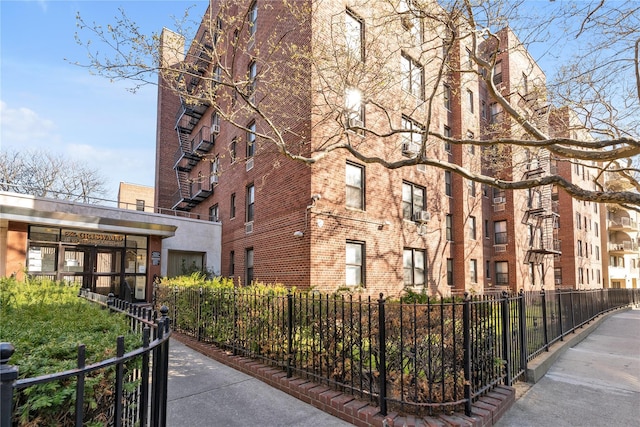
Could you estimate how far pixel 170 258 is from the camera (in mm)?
19203

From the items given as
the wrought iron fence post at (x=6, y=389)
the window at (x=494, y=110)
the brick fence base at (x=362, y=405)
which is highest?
the window at (x=494, y=110)

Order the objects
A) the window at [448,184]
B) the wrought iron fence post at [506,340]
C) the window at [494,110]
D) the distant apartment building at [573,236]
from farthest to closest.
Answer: the distant apartment building at [573,236], the window at [494,110], the window at [448,184], the wrought iron fence post at [506,340]

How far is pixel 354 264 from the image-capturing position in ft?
40.8

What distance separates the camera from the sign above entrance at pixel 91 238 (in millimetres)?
15109

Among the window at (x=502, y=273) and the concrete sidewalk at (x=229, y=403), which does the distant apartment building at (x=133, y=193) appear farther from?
the concrete sidewalk at (x=229, y=403)

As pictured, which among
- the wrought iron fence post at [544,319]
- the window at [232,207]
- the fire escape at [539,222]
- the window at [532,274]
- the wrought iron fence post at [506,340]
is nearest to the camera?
the wrought iron fence post at [506,340]

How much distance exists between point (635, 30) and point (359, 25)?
862 cm

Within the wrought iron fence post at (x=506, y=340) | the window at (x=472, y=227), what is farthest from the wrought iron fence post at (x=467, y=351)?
the window at (x=472, y=227)

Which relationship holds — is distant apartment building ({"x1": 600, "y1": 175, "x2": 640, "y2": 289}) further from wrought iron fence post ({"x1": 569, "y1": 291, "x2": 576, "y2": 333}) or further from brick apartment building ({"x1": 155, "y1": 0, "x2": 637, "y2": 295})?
wrought iron fence post ({"x1": 569, "y1": 291, "x2": 576, "y2": 333})

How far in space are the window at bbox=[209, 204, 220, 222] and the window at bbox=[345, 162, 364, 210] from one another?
10.4 m

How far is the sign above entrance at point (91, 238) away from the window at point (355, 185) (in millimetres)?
11191

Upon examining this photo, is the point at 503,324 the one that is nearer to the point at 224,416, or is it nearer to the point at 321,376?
the point at 321,376

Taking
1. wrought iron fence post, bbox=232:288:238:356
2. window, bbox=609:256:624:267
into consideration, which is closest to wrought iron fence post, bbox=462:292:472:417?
wrought iron fence post, bbox=232:288:238:356

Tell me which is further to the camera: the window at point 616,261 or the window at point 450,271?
the window at point 616,261
